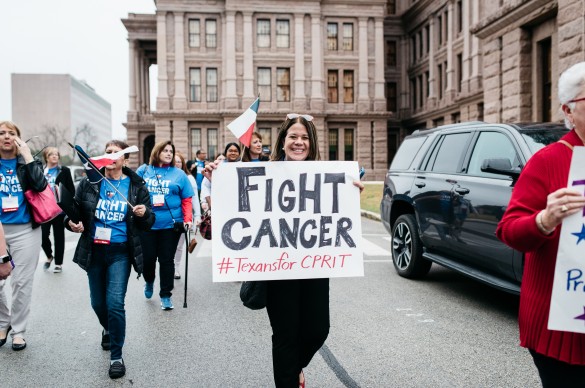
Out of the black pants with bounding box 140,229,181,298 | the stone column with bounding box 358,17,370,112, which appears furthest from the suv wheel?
the stone column with bounding box 358,17,370,112

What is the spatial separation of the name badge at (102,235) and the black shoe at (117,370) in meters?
1.01

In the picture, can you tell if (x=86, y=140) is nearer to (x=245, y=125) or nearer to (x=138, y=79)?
(x=138, y=79)

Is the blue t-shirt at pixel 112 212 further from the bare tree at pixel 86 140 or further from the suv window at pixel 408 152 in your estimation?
the bare tree at pixel 86 140

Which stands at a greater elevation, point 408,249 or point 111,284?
point 111,284

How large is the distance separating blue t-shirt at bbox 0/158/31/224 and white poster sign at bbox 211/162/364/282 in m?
2.62

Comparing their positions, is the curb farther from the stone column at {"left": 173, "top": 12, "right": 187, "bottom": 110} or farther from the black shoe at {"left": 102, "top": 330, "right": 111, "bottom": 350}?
the stone column at {"left": 173, "top": 12, "right": 187, "bottom": 110}

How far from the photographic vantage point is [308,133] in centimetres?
360

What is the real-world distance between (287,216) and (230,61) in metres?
43.0

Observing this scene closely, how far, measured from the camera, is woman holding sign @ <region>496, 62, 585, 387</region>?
2125mm

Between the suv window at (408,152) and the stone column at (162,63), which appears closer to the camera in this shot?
the suv window at (408,152)

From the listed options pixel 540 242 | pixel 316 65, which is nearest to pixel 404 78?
pixel 316 65

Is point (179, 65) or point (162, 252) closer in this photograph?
point (162, 252)

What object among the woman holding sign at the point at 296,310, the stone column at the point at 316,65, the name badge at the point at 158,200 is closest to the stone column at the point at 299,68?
the stone column at the point at 316,65

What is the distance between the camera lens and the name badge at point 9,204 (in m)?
5.05
